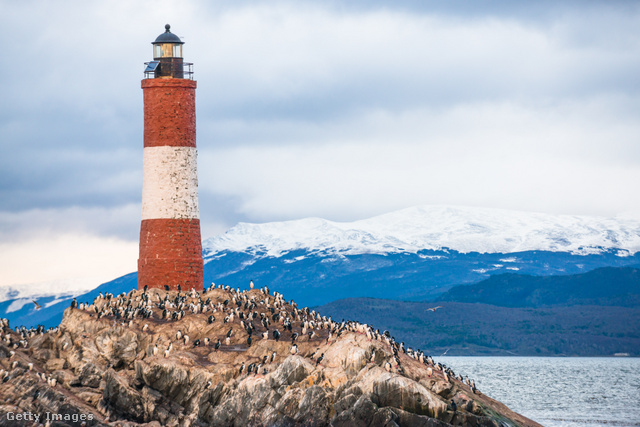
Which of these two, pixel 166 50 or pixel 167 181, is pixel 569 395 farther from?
pixel 166 50

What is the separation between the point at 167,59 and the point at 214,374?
23954 millimetres

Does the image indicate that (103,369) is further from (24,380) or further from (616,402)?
(616,402)

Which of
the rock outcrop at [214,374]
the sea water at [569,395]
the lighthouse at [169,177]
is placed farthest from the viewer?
the sea water at [569,395]

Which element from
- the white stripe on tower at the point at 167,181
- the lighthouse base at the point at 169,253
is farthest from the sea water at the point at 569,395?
the white stripe on tower at the point at 167,181

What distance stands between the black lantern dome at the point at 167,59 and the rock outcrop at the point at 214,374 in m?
15.5

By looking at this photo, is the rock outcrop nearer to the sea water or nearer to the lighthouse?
the lighthouse

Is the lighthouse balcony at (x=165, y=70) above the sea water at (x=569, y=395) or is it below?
above

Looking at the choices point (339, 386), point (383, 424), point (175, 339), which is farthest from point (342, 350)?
point (175, 339)

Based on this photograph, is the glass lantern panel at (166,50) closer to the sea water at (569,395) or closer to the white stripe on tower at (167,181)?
the white stripe on tower at (167,181)

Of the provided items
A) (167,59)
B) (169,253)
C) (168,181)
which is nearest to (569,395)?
(169,253)

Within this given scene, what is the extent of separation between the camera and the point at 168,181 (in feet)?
222

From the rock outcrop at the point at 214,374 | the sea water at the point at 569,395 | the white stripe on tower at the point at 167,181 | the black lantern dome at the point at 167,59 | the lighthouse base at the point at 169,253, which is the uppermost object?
the black lantern dome at the point at 167,59

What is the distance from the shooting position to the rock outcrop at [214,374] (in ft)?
170

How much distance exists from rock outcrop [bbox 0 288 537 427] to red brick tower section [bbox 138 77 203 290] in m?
3.15
